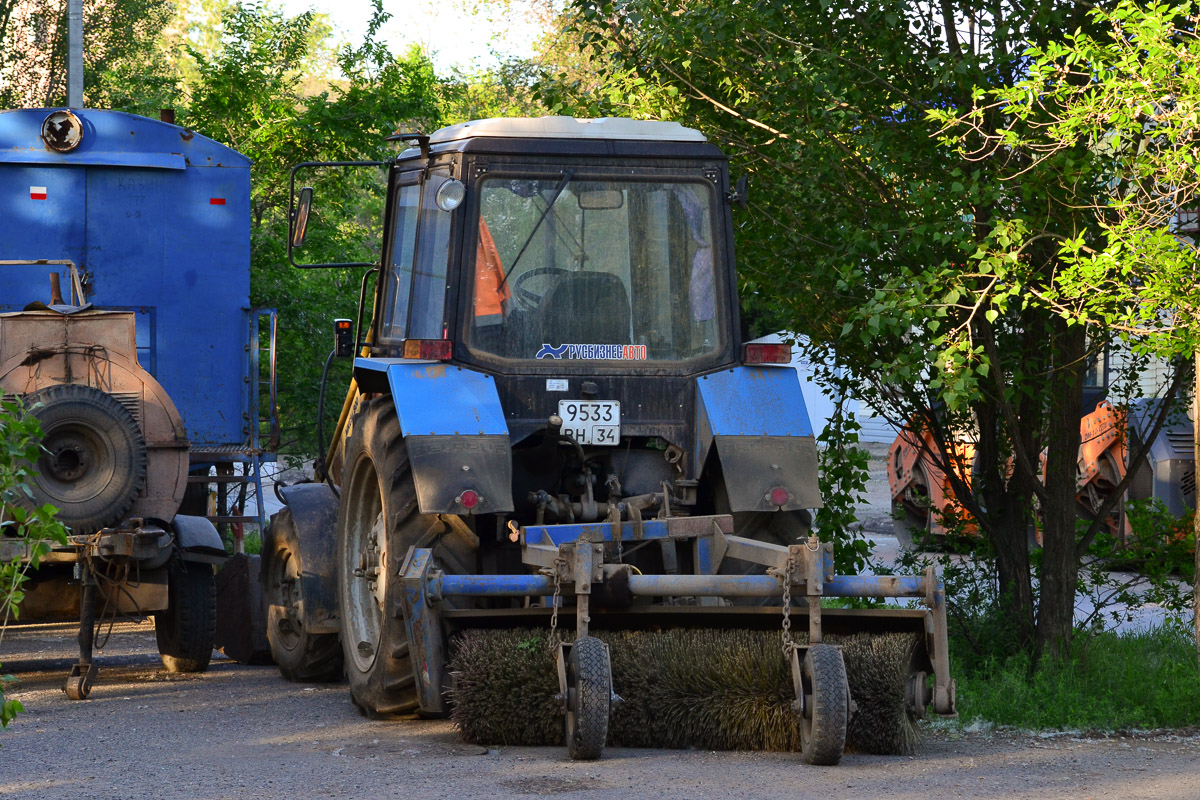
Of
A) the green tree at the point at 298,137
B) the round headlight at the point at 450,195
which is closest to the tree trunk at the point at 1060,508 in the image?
the round headlight at the point at 450,195

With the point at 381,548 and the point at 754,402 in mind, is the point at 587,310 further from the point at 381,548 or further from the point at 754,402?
the point at 381,548

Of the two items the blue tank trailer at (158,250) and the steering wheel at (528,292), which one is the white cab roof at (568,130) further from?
the blue tank trailer at (158,250)

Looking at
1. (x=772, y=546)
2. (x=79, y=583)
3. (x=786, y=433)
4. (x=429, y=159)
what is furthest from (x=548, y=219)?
(x=79, y=583)

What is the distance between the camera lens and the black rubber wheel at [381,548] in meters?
6.83

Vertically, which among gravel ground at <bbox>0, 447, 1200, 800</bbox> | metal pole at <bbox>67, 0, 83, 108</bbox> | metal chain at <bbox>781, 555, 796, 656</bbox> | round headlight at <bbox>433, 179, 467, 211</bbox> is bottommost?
gravel ground at <bbox>0, 447, 1200, 800</bbox>

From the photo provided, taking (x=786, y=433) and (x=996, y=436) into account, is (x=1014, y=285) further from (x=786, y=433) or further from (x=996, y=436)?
(x=996, y=436)

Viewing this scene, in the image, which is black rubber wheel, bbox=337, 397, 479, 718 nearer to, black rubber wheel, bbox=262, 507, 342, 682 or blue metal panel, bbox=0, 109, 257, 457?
black rubber wheel, bbox=262, 507, 342, 682

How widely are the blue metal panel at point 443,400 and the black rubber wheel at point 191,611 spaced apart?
2.48 metres

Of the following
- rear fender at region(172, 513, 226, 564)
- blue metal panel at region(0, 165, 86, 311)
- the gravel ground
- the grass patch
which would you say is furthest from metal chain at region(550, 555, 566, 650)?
blue metal panel at region(0, 165, 86, 311)

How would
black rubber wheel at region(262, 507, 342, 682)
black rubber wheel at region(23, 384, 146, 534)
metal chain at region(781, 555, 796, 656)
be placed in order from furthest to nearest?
1. black rubber wheel at region(262, 507, 342, 682)
2. black rubber wheel at region(23, 384, 146, 534)
3. metal chain at region(781, 555, 796, 656)

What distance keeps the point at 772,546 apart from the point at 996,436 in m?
2.99

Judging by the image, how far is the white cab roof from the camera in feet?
23.9

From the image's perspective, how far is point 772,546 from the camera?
6375mm

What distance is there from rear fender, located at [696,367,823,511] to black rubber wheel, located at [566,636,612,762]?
1154 mm
